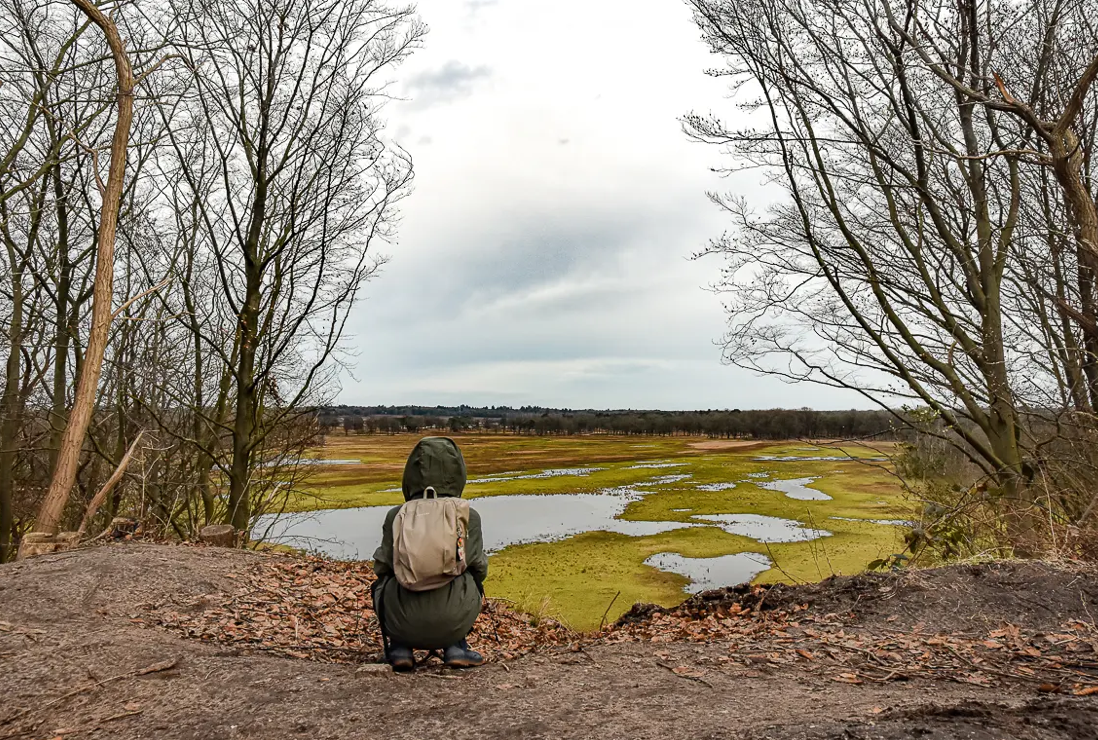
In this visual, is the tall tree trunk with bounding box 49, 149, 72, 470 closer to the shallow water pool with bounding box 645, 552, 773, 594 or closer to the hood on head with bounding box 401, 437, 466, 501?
the hood on head with bounding box 401, 437, 466, 501

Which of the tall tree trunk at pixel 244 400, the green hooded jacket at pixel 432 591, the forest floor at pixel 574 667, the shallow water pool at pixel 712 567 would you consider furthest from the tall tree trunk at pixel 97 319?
the shallow water pool at pixel 712 567

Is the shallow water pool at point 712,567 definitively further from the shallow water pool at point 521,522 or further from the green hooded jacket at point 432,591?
the green hooded jacket at point 432,591

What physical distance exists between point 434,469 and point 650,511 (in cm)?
2918

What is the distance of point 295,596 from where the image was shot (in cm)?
600

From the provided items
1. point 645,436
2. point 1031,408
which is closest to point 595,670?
point 1031,408

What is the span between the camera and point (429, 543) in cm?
355

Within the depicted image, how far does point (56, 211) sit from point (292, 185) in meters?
5.04

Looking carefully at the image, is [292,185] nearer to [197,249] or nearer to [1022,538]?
[197,249]

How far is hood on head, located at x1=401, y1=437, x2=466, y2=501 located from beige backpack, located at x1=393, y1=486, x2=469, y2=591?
0.65ft

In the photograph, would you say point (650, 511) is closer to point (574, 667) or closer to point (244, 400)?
point (244, 400)

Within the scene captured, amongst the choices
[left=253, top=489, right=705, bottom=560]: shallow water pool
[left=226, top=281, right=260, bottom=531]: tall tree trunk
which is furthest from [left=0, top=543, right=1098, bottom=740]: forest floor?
[left=253, top=489, right=705, bottom=560]: shallow water pool

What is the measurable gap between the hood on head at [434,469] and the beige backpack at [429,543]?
0.65ft

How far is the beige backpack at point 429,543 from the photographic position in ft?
11.6

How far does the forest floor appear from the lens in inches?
112
